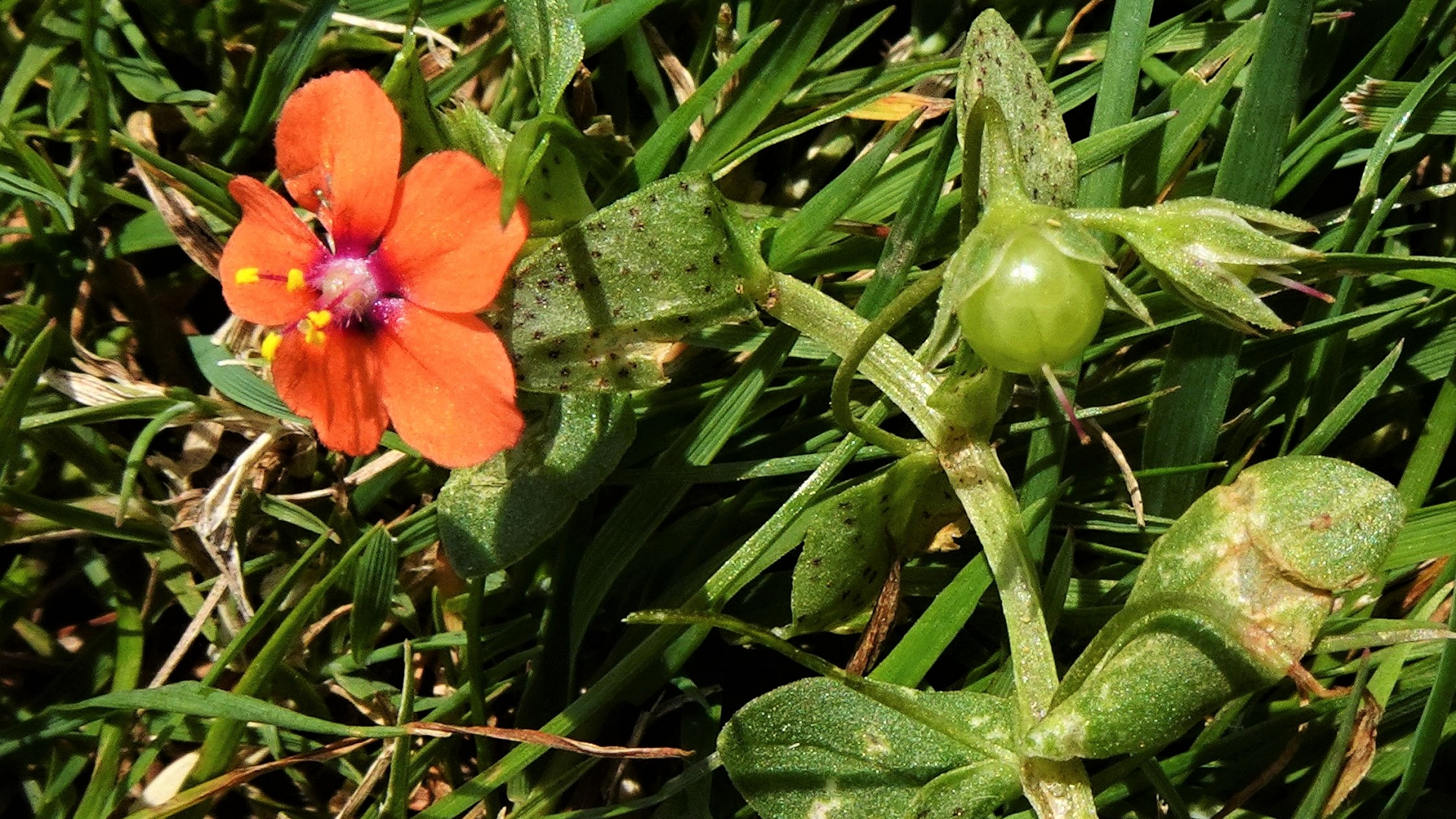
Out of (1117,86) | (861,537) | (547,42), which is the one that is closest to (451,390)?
(547,42)

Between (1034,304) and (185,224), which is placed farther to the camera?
(185,224)

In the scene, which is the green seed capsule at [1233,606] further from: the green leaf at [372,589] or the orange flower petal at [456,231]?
the green leaf at [372,589]

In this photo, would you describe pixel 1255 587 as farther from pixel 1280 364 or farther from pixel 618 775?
pixel 618 775

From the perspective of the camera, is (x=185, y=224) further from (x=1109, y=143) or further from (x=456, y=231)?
(x=1109, y=143)

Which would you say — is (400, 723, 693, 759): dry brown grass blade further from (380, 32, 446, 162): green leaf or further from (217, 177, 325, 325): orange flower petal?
(380, 32, 446, 162): green leaf

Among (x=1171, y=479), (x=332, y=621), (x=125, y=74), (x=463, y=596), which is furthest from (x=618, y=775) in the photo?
(x=125, y=74)

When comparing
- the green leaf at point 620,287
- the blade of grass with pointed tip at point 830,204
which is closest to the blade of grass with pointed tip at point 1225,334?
the blade of grass with pointed tip at point 830,204

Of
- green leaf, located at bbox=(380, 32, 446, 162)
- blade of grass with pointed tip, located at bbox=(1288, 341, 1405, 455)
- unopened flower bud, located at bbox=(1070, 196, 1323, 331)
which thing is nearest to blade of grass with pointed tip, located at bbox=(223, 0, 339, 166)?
green leaf, located at bbox=(380, 32, 446, 162)
